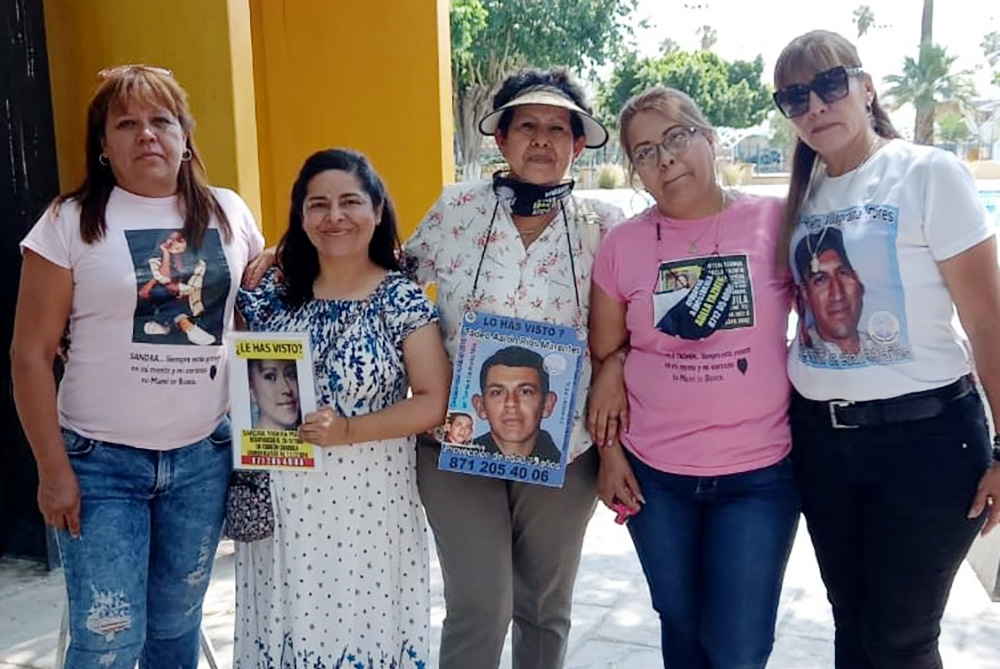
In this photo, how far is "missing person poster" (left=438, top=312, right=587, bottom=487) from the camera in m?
2.62

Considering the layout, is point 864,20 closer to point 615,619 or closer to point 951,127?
point 951,127

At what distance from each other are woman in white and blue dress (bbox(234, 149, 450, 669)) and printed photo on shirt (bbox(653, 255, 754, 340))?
625mm

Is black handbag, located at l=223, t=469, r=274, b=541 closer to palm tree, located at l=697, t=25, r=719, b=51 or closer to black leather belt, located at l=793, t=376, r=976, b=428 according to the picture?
black leather belt, located at l=793, t=376, r=976, b=428

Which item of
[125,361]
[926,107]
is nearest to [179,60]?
[125,361]

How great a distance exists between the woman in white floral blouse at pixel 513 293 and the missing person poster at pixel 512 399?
11cm

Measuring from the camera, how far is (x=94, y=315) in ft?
8.31

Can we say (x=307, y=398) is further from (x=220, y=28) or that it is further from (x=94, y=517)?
(x=220, y=28)

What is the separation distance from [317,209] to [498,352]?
62 centimetres

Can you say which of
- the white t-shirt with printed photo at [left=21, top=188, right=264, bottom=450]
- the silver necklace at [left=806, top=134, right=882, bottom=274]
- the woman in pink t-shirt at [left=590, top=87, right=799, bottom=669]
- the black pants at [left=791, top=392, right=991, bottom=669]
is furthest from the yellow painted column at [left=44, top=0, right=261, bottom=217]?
the black pants at [left=791, top=392, right=991, bottom=669]

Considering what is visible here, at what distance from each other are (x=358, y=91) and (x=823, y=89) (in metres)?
4.05

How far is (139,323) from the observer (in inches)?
100

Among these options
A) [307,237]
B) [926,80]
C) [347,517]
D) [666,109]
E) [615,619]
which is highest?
Answer: [926,80]

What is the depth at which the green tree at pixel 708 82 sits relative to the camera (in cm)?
3831

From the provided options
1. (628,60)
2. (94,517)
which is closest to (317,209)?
(94,517)
